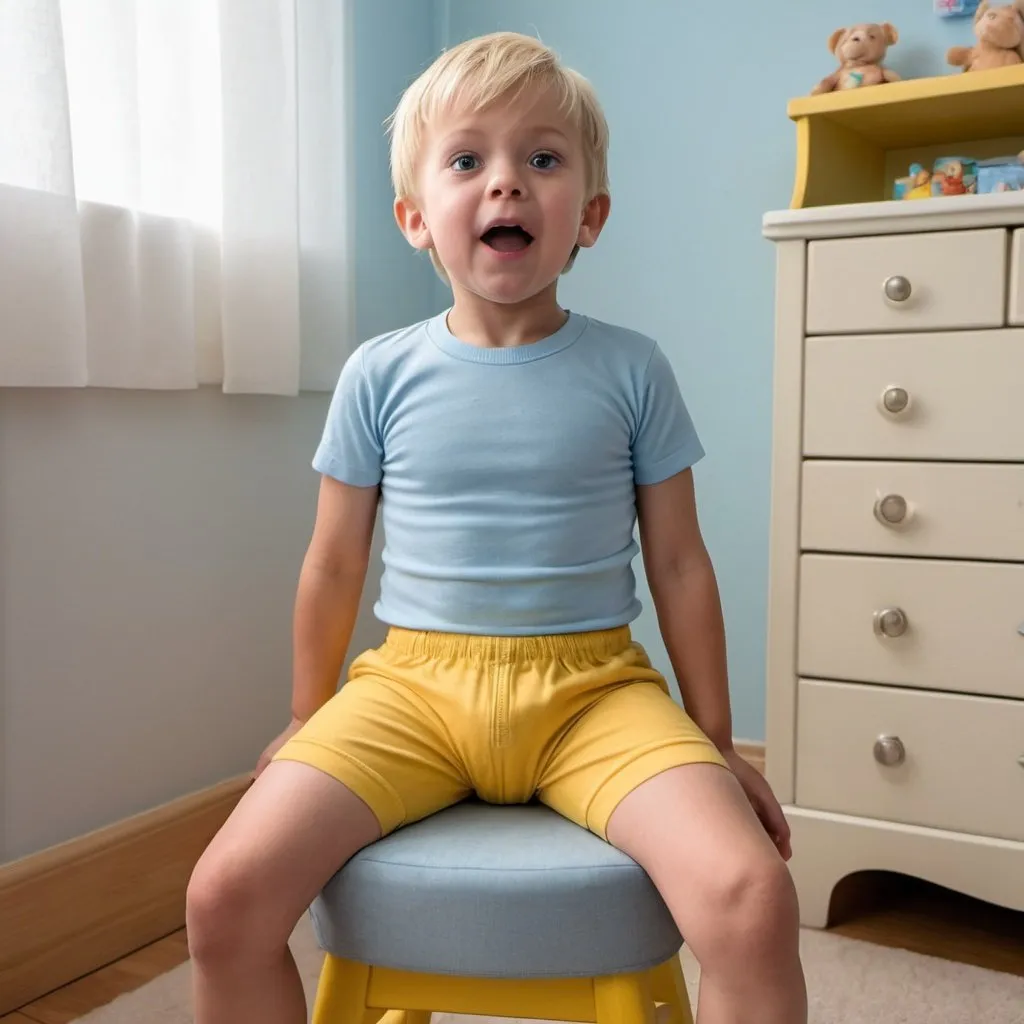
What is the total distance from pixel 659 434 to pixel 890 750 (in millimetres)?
620

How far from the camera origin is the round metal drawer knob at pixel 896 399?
137 centimetres

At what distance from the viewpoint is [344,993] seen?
33.4 inches

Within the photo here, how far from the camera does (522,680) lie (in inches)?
36.4

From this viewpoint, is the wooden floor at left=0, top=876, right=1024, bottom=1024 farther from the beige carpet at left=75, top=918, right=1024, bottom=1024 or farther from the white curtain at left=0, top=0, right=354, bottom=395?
the white curtain at left=0, top=0, right=354, bottom=395

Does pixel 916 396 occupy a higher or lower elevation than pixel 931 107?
lower

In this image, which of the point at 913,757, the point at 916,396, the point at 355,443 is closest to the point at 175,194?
the point at 355,443

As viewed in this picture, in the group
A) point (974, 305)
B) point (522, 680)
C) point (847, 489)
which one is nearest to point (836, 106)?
point (974, 305)

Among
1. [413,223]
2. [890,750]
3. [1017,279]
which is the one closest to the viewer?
[413,223]

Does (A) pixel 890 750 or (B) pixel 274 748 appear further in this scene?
(A) pixel 890 750

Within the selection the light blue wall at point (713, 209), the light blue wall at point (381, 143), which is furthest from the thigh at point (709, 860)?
the light blue wall at point (381, 143)

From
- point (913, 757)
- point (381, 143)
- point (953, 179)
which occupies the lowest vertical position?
point (913, 757)

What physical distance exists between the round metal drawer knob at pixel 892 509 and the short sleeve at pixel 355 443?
25.9 inches

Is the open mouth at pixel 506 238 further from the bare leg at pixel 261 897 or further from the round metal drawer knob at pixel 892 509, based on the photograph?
the round metal drawer knob at pixel 892 509

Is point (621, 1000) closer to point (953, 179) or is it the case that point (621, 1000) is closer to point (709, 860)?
point (709, 860)
